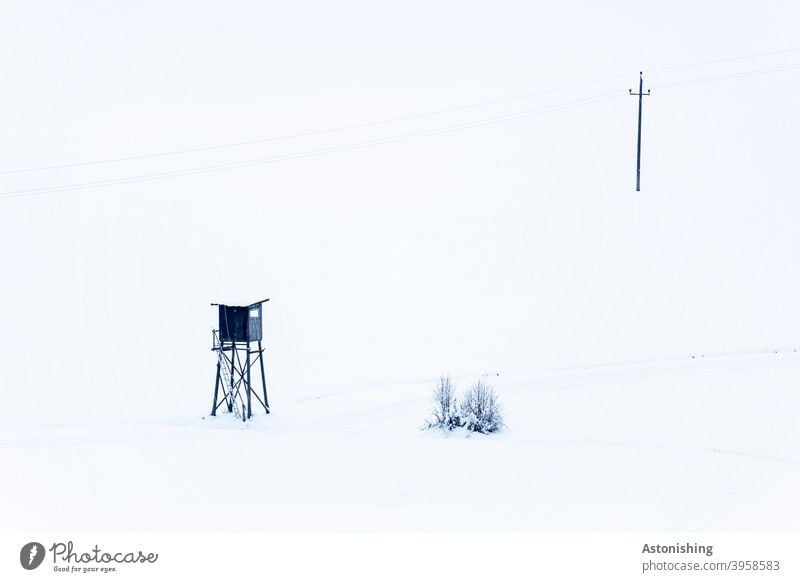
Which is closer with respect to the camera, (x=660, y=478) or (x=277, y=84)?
(x=660, y=478)

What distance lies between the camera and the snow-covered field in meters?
17.1

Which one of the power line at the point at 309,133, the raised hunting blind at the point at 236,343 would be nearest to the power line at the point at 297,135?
the power line at the point at 309,133

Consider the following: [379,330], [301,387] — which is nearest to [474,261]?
[379,330]

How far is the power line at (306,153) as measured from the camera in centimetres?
7519

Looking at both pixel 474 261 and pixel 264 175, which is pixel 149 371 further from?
pixel 264 175

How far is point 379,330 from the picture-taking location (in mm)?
46688

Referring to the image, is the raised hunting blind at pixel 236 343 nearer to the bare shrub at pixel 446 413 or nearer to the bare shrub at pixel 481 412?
the bare shrub at pixel 446 413

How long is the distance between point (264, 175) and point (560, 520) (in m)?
66.9

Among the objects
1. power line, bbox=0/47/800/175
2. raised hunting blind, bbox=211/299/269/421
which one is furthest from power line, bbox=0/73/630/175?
raised hunting blind, bbox=211/299/269/421

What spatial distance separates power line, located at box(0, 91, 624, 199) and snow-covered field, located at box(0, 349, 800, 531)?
160ft

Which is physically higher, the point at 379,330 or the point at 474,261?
the point at 474,261

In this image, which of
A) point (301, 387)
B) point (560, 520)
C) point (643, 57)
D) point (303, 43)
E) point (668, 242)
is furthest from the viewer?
point (303, 43)

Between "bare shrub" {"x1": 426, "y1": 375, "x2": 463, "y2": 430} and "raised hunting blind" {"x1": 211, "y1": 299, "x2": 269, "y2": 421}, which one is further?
"raised hunting blind" {"x1": 211, "y1": 299, "x2": 269, "y2": 421}

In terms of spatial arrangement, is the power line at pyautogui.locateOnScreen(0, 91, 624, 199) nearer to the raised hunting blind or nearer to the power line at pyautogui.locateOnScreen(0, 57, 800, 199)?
the power line at pyautogui.locateOnScreen(0, 57, 800, 199)
